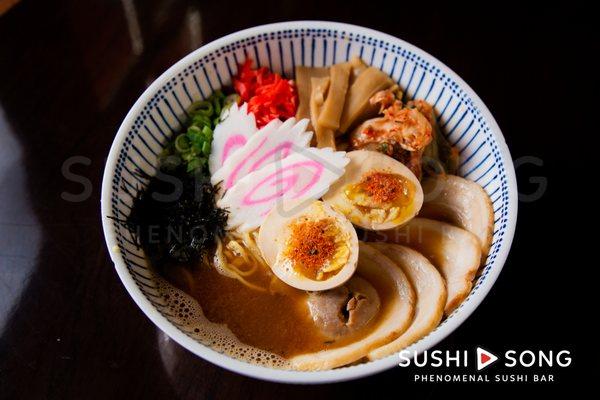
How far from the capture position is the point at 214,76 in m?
2.03

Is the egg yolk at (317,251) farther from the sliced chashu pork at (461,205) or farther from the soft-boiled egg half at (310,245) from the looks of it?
the sliced chashu pork at (461,205)

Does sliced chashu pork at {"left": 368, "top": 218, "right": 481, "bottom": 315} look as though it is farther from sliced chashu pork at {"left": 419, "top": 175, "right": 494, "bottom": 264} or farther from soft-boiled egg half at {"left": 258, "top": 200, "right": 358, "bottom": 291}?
soft-boiled egg half at {"left": 258, "top": 200, "right": 358, "bottom": 291}

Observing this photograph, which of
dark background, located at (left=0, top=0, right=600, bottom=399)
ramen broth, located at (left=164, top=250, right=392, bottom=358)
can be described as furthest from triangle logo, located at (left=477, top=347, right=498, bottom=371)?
ramen broth, located at (left=164, top=250, right=392, bottom=358)

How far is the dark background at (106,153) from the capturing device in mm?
1695

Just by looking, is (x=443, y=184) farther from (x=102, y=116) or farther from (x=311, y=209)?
(x=102, y=116)

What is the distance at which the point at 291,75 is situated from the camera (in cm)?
212

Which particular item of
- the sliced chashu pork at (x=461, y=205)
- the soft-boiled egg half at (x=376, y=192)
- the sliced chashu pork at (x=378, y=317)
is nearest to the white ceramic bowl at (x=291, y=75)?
the sliced chashu pork at (x=461, y=205)

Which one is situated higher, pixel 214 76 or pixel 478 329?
pixel 214 76

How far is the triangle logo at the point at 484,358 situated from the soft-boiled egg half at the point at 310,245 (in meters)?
0.48

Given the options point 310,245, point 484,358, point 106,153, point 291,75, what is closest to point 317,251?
point 310,245

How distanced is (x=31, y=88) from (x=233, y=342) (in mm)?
1353

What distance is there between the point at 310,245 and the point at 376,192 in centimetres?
28

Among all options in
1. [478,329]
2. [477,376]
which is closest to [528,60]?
[478,329]

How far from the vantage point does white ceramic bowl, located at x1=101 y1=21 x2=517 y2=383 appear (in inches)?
63.8
